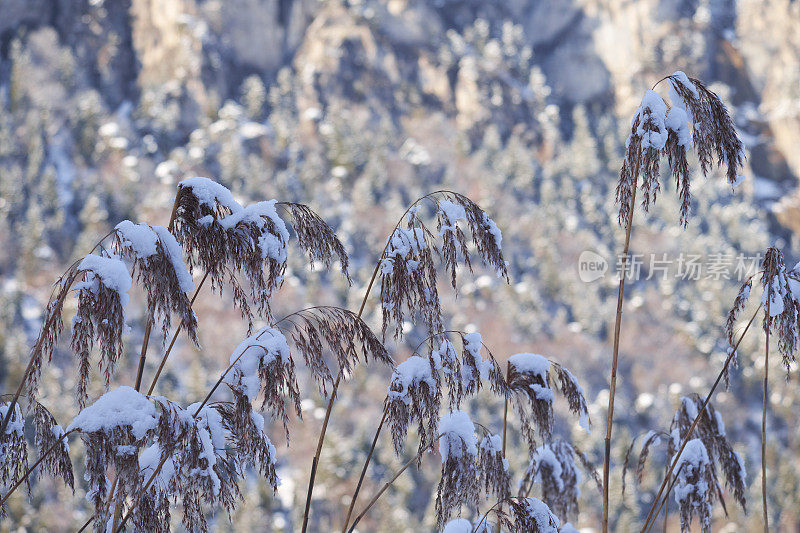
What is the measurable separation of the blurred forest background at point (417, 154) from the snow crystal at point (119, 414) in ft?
91.5

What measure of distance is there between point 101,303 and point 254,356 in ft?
0.88

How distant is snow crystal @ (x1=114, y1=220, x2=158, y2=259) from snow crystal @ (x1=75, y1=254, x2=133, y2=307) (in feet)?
0.11

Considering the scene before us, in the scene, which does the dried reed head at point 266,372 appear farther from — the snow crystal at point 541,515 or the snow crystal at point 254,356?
the snow crystal at point 541,515

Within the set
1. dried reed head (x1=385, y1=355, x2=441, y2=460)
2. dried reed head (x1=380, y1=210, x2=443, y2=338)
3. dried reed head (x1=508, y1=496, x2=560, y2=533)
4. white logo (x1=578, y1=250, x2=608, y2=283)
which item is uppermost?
white logo (x1=578, y1=250, x2=608, y2=283)

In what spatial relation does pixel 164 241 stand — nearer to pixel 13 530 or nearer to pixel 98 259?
pixel 98 259

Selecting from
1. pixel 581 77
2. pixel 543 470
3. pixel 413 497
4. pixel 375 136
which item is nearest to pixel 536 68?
pixel 581 77

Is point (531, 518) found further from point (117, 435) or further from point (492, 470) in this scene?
point (117, 435)

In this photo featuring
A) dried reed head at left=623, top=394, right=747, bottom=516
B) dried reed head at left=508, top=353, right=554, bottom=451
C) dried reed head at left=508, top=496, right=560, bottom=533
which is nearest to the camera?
dried reed head at left=508, top=496, right=560, bottom=533

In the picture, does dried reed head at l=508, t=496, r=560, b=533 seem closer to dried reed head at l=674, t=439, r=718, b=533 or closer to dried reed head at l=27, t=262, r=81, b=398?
dried reed head at l=674, t=439, r=718, b=533

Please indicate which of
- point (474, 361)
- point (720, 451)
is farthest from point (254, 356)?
point (720, 451)

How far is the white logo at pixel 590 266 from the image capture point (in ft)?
142

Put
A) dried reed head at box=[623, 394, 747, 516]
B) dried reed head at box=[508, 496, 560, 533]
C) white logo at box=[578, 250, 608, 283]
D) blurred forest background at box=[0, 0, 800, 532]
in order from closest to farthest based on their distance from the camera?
dried reed head at box=[508, 496, 560, 533] < dried reed head at box=[623, 394, 747, 516] < blurred forest background at box=[0, 0, 800, 532] < white logo at box=[578, 250, 608, 283]

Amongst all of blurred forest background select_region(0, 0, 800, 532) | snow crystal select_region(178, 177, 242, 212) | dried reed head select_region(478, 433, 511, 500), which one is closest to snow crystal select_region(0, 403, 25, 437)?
snow crystal select_region(178, 177, 242, 212)

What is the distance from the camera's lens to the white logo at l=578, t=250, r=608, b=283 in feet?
142
